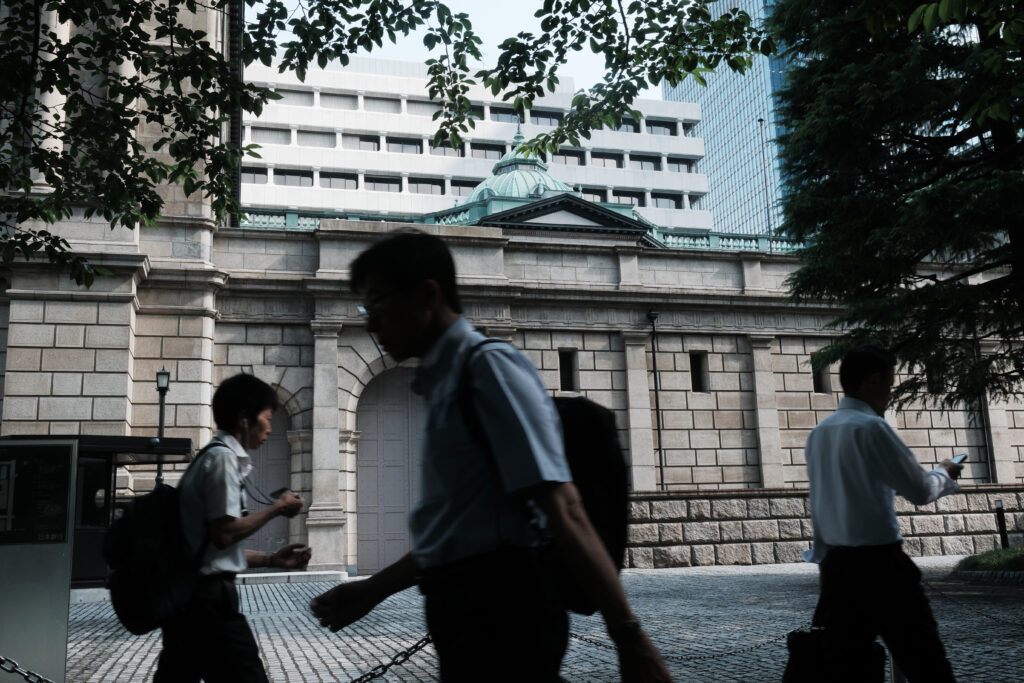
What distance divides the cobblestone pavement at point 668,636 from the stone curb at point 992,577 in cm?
32

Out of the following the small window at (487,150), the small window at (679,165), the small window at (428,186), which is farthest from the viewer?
the small window at (679,165)

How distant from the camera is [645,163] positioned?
80750 millimetres

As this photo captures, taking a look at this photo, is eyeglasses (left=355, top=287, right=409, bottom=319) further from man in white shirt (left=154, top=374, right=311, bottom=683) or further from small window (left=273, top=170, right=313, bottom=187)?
small window (left=273, top=170, right=313, bottom=187)

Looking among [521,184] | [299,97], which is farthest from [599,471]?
[299,97]

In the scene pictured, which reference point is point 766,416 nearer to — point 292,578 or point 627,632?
point 292,578

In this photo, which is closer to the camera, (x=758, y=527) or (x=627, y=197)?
(x=758, y=527)

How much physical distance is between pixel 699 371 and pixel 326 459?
9695 millimetres

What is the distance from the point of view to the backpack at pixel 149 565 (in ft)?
11.9

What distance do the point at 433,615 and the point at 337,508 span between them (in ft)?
60.1

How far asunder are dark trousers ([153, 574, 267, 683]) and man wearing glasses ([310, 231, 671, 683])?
67.0 inches

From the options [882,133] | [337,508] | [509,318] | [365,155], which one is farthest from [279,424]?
[365,155]

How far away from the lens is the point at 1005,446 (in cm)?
2453

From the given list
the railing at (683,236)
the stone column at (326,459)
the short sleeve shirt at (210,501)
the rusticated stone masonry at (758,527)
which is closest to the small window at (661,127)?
the railing at (683,236)

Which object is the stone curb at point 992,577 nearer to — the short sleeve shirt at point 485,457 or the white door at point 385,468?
the white door at point 385,468
